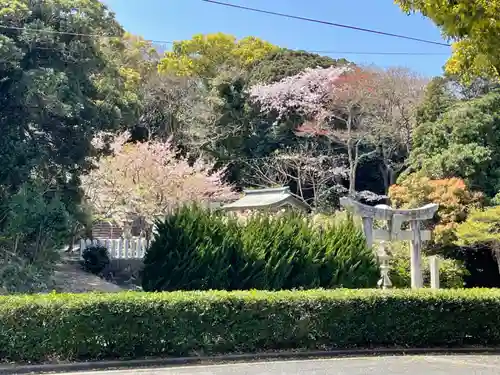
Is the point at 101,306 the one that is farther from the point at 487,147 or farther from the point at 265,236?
the point at 487,147

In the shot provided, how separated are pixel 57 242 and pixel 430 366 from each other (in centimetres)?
860

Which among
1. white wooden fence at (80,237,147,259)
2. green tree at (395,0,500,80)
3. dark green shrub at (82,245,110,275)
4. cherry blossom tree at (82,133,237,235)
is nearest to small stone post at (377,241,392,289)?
green tree at (395,0,500,80)

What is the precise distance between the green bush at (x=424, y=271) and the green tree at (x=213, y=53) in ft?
51.8

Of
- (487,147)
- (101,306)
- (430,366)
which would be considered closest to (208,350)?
(101,306)

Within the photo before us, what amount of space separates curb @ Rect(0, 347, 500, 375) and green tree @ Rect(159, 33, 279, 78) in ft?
72.6

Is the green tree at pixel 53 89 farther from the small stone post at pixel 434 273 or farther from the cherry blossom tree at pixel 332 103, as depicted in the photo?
the cherry blossom tree at pixel 332 103

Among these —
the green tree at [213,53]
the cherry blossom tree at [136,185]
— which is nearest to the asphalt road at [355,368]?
the cherry blossom tree at [136,185]

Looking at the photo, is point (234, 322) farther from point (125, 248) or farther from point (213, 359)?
point (125, 248)

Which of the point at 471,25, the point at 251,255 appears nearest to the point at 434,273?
the point at 251,255

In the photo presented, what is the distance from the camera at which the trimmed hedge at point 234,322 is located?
670 centimetres

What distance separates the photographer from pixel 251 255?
10984 millimetres

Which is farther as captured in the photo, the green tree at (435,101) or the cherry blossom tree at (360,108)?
the cherry blossom tree at (360,108)

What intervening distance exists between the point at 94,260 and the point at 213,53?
1569 centimetres

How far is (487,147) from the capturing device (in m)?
17.3
